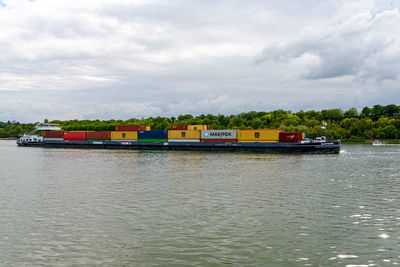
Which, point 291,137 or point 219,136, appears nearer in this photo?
point 291,137

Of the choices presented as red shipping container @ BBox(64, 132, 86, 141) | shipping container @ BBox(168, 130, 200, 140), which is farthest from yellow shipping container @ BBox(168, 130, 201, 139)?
red shipping container @ BBox(64, 132, 86, 141)

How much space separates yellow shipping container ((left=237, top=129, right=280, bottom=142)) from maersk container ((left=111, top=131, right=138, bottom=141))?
35801 mm

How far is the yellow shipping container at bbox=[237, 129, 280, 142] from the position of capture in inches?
3524

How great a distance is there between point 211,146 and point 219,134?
16.2 ft

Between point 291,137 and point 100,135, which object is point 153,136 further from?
point 291,137

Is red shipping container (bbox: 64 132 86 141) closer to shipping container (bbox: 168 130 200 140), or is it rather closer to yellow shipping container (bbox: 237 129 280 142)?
shipping container (bbox: 168 130 200 140)

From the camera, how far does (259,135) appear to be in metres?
91.8

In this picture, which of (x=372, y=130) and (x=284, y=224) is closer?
(x=284, y=224)

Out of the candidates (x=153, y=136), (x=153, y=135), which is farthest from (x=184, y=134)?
(x=153, y=135)

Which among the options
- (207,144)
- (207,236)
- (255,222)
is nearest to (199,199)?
(255,222)

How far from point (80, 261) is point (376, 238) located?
48.0 ft

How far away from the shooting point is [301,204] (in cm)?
2583

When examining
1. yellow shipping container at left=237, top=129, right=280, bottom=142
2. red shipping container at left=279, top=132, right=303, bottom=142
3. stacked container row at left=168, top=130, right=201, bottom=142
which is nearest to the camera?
red shipping container at left=279, top=132, right=303, bottom=142

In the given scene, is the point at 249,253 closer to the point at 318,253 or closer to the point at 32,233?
the point at 318,253
